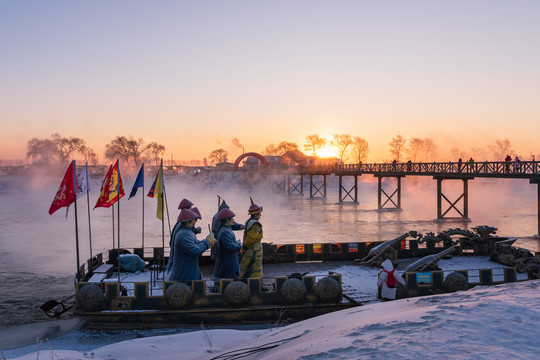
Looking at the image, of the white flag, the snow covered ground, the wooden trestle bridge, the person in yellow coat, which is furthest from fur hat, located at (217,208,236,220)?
the wooden trestle bridge

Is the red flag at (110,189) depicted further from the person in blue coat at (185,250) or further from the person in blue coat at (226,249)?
the person in blue coat at (226,249)

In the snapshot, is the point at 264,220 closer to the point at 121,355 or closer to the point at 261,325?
the point at 261,325

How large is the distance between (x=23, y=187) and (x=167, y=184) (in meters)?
32.7

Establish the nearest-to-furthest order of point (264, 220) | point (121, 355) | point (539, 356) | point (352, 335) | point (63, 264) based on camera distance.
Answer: point (539, 356)
point (352, 335)
point (121, 355)
point (63, 264)
point (264, 220)

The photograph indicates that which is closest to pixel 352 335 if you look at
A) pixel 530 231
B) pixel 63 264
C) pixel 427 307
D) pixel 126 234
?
pixel 427 307

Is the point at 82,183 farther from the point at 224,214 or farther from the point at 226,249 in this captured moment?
the point at 226,249

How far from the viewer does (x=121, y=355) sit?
693cm

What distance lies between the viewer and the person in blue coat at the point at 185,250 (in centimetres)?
979

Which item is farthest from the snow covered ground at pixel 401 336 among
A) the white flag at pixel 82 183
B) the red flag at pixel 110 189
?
the red flag at pixel 110 189

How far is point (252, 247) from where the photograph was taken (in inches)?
416

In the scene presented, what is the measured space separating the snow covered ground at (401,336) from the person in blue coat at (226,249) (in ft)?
9.35

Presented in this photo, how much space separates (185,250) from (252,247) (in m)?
1.57

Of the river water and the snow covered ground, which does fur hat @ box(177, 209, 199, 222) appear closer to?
the snow covered ground

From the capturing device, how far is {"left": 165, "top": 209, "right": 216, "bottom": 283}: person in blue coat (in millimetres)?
9789
